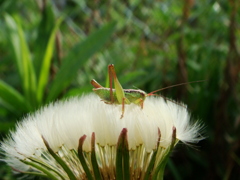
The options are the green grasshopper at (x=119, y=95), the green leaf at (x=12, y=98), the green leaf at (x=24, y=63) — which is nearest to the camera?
the green grasshopper at (x=119, y=95)

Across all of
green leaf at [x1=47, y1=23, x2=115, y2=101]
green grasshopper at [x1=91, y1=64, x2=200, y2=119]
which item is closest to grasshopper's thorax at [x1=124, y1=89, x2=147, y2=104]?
green grasshopper at [x1=91, y1=64, x2=200, y2=119]

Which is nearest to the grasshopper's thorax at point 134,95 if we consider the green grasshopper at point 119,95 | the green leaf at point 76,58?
the green grasshopper at point 119,95

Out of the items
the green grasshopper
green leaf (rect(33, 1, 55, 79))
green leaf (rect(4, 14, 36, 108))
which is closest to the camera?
the green grasshopper

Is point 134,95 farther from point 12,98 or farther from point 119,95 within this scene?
point 12,98

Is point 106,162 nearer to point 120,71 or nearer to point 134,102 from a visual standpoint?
point 134,102

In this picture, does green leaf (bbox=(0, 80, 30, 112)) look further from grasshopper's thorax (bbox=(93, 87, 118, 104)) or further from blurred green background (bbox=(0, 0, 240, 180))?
grasshopper's thorax (bbox=(93, 87, 118, 104))

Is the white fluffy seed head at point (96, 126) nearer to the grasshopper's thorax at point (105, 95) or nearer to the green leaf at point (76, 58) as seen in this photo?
the grasshopper's thorax at point (105, 95)

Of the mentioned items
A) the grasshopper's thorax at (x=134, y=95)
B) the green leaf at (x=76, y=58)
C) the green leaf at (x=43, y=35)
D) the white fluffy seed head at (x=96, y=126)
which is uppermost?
the green leaf at (x=43, y=35)

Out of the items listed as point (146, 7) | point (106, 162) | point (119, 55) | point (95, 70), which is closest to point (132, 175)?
point (106, 162)
